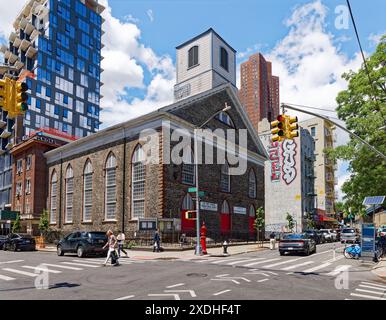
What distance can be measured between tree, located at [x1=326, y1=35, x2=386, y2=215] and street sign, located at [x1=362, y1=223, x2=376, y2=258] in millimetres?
5417

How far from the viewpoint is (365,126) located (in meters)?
26.2

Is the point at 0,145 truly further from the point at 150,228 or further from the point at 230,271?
the point at 230,271

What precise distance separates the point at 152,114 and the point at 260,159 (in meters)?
21.6

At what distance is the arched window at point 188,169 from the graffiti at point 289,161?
1473 inches

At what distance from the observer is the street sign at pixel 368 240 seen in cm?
2214

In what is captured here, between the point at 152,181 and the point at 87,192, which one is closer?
the point at 152,181

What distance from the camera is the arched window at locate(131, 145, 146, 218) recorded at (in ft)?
119

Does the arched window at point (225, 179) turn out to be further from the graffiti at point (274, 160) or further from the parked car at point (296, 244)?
the graffiti at point (274, 160)

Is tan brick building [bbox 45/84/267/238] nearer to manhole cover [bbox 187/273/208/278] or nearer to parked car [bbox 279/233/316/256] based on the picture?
parked car [bbox 279/233/316/256]

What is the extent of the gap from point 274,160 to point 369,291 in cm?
6231

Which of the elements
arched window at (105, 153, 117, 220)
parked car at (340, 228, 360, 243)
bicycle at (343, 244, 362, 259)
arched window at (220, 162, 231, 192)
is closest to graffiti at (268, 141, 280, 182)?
arched window at (220, 162, 231, 192)

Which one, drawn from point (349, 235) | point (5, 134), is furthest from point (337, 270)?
point (5, 134)

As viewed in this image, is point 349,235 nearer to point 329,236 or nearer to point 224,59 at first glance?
point 329,236
